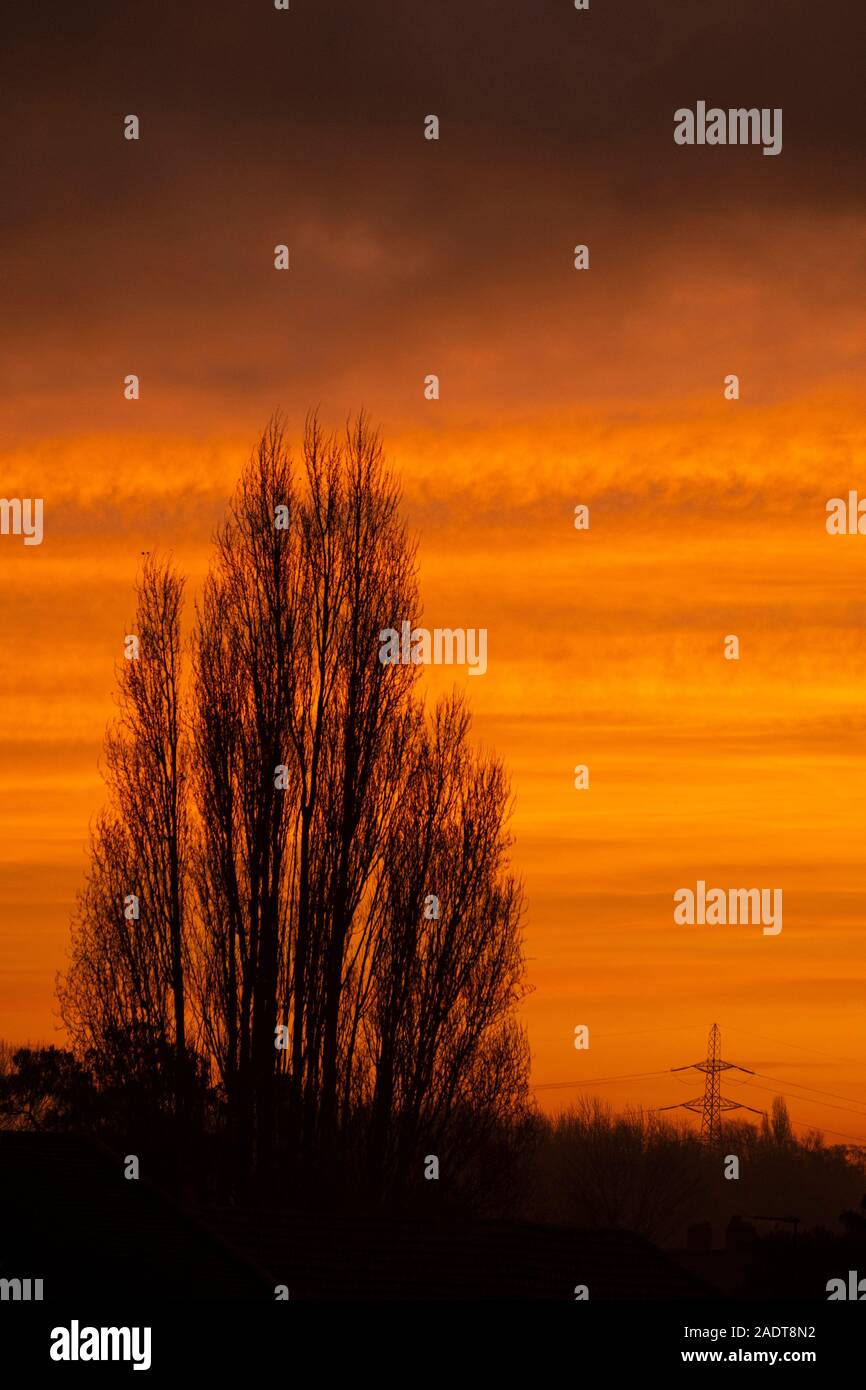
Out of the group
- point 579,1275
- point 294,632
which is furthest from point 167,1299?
point 294,632

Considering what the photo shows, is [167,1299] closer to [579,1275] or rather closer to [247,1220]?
[247,1220]

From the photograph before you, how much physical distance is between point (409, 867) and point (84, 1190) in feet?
29.2

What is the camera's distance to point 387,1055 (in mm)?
27797

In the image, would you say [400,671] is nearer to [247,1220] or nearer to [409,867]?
[409,867]

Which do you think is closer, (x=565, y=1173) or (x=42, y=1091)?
(x=42, y=1091)

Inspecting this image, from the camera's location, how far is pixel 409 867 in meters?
28.6

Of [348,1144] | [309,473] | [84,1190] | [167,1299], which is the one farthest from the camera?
[309,473]

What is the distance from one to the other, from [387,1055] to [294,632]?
6.78 meters

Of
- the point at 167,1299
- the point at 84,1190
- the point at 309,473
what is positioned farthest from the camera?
the point at 309,473
